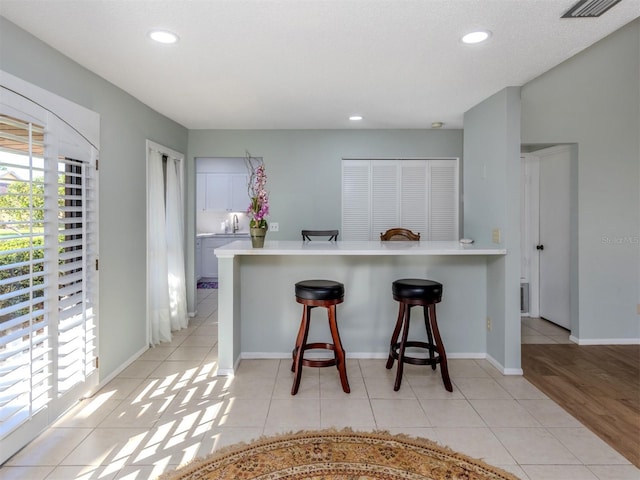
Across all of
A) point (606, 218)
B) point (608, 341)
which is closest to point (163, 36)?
point (606, 218)

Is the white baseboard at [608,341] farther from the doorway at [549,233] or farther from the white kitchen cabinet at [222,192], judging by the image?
the white kitchen cabinet at [222,192]

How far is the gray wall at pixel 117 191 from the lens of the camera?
8.59 ft

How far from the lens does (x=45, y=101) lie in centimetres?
240

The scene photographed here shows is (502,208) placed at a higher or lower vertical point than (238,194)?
lower

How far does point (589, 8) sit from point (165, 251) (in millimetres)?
3900

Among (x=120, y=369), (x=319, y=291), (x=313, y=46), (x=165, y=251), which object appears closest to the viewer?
(x=313, y=46)

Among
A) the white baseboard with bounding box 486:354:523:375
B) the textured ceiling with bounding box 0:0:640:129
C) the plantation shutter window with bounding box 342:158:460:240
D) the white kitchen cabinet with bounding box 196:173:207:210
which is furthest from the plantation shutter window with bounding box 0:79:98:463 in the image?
the white kitchen cabinet with bounding box 196:173:207:210

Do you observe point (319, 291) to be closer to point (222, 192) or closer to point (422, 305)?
point (422, 305)

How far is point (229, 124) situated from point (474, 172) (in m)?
2.79

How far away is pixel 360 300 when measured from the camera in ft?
11.9

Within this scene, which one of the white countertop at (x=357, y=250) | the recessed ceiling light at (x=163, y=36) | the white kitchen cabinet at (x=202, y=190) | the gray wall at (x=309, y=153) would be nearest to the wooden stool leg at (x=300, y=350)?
the white countertop at (x=357, y=250)

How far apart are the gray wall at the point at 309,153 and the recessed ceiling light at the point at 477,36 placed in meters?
2.68

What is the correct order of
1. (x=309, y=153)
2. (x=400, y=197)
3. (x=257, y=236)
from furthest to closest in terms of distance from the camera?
(x=400, y=197)
(x=309, y=153)
(x=257, y=236)

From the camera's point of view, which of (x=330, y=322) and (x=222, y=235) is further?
(x=222, y=235)
